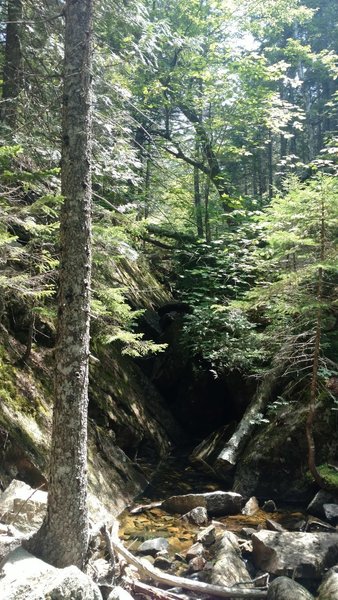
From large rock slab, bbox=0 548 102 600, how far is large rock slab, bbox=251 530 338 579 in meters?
3.08

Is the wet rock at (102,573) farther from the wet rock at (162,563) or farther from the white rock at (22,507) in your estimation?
the wet rock at (162,563)

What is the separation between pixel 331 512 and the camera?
780 centimetres

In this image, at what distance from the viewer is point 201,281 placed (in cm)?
1480

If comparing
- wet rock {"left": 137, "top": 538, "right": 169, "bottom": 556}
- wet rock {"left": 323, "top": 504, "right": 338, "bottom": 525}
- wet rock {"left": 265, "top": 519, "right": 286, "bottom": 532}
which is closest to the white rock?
wet rock {"left": 137, "top": 538, "right": 169, "bottom": 556}

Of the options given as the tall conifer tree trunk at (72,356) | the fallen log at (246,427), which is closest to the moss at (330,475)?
the fallen log at (246,427)

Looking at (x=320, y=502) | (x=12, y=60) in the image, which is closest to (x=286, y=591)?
(x=320, y=502)

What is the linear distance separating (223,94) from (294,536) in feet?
49.7

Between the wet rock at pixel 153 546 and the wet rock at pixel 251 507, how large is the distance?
77.7 inches

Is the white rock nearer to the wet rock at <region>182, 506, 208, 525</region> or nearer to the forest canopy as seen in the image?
the forest canopy

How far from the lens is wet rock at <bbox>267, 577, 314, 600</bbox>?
5180mm

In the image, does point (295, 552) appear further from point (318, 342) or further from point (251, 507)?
point (318, 342)

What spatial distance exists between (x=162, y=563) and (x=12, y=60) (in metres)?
9.22

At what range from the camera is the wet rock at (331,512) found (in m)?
7.69

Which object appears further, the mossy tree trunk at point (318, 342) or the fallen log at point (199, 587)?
the mossy tree trunk at point (318, 342)
